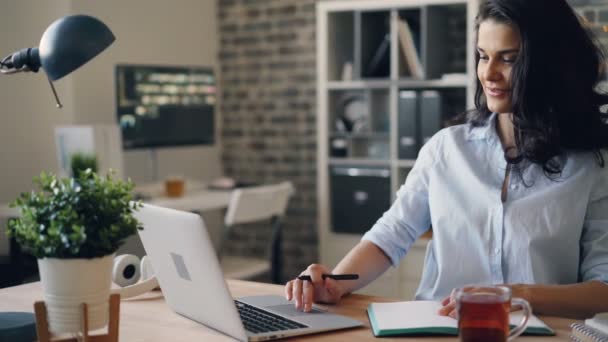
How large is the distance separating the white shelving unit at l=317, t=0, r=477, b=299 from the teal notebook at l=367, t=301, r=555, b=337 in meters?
2.46

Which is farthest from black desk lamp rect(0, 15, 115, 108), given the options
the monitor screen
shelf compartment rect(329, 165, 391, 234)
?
shelf compartment rect(329, 165, 391, 234)

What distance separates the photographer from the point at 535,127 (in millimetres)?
1867

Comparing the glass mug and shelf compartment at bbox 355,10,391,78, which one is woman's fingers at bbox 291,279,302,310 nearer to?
the glass mug

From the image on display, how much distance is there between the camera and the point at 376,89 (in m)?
4.45

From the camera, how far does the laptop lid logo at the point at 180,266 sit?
1544 millimetres

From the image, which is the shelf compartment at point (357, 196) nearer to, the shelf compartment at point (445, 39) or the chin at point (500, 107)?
the shelf compartment at point (445, 39)

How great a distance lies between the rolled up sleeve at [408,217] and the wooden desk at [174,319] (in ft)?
0.76

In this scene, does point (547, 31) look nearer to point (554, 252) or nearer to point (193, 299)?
point (554, 252)

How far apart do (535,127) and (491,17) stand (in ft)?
0.88

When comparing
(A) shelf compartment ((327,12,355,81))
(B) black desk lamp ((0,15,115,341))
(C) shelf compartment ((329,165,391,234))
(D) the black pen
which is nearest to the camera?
(B) black desk lamp ((0,15,115,341))

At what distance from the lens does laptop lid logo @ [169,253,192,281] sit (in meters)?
1.54

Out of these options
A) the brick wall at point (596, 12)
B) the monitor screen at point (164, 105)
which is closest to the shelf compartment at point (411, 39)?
the brick wall at point (596, 12)

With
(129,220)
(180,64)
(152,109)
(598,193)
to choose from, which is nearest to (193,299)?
(129,220)

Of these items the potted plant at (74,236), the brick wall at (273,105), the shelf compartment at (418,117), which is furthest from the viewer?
the brick wall at (273,105)
